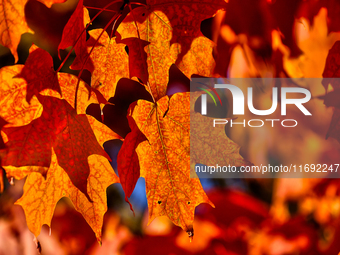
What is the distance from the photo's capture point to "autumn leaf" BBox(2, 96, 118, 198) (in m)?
0.29

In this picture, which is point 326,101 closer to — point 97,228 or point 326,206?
point 326,206

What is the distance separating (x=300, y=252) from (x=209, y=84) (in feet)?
1.23

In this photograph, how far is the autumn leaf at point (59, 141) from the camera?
294 millimetres

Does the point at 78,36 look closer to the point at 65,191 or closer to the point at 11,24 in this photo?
the point at 11,24

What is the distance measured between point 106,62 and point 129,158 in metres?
0.14

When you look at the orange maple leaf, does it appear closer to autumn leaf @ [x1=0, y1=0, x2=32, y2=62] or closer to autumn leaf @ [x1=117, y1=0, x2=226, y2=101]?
autumn leaf @ [x1=0, y1=0, x2=32, y2=62]

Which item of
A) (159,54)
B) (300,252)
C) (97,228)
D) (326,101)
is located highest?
(159,54)

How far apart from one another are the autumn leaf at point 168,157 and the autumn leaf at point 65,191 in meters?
0.06

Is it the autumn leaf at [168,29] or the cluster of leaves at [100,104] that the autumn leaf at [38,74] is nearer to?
the cluster of leaves at [100,104]

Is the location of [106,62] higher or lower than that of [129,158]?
higher

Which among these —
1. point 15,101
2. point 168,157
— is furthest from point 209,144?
point 15,101

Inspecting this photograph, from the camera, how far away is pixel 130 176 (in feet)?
1.03

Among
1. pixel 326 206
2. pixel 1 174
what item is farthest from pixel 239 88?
pixel 1 174

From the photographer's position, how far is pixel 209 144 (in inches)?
13.2
